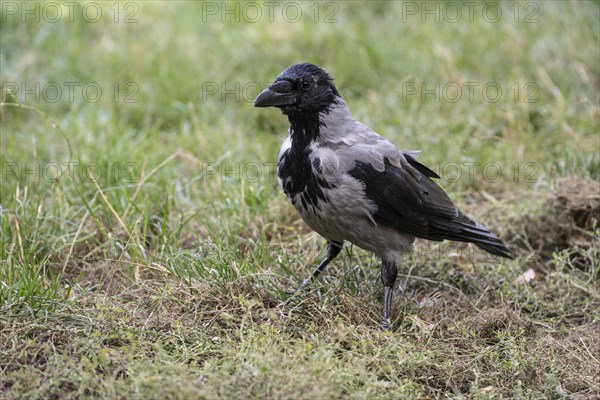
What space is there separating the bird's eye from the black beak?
0.06 meters

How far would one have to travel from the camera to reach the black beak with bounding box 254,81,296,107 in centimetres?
397

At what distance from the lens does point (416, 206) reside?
163 inches

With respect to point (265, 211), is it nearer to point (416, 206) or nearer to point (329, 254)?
point (329, 254)

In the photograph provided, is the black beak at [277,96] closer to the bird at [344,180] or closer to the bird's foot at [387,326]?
the bird at [344,180]

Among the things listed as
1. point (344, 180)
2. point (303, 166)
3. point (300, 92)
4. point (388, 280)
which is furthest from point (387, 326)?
point (300, 92)

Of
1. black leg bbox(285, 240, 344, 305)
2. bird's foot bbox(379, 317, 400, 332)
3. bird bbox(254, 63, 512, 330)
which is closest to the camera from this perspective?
bird's foot bbox(379, 317, 400, 332)

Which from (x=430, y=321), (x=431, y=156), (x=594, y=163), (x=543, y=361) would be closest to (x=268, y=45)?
(x=431, y=156)

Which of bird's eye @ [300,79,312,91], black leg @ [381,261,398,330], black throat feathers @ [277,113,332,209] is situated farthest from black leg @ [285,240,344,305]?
bird's eye @ [300,79,312,91]

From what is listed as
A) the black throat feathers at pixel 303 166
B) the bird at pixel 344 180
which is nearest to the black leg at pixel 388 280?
the bird at pixel 344 180

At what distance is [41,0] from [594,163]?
5.27m

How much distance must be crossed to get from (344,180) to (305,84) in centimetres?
54

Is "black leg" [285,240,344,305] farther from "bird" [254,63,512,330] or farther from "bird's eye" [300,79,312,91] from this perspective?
"bird's eye" [300,79,312,91]

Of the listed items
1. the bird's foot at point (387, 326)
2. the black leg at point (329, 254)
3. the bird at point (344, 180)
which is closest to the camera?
the bird's foot at point (387, 326)

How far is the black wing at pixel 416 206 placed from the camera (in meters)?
3.96
